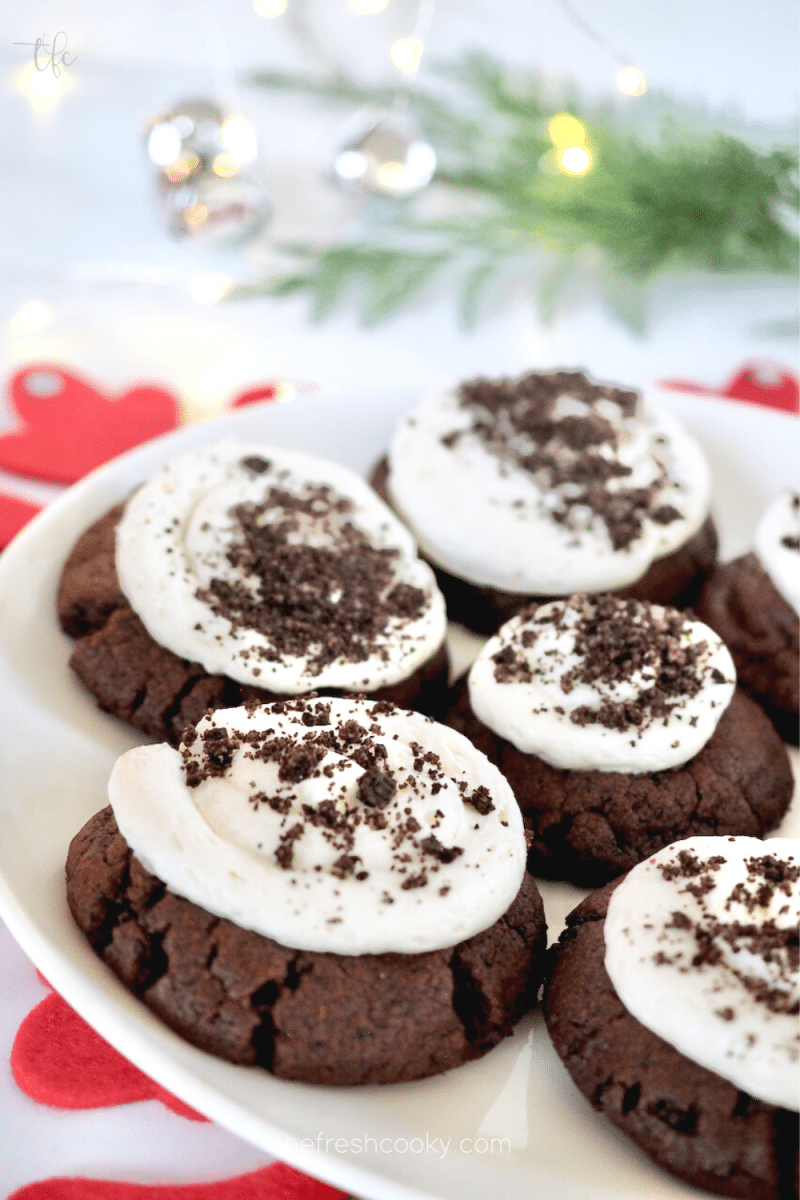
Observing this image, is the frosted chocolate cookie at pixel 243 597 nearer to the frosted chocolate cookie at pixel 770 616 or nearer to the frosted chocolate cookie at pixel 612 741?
the frosted chocolate cookie at pixel 612 741

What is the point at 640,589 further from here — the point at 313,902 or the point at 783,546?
the point at 313,902

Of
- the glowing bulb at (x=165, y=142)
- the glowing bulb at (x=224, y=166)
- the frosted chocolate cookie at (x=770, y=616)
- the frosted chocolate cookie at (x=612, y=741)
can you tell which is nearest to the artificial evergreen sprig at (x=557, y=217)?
the glowing bulb at (x=224, y=166)

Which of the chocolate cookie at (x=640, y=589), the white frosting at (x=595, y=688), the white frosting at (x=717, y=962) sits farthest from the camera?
the chocolate cookie at (x=640, y=589)

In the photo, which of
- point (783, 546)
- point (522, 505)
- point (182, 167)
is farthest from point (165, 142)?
point (783, 546)

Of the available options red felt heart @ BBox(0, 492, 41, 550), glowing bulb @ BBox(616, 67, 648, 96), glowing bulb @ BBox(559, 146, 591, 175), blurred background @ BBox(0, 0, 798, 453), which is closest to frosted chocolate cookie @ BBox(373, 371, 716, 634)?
glowing bulb @ BBox(559, 146, 591, 175)

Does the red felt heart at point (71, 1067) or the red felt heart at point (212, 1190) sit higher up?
the red felt heart at point (71, 1067)

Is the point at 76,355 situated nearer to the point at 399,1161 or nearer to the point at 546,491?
the point at 546,491
